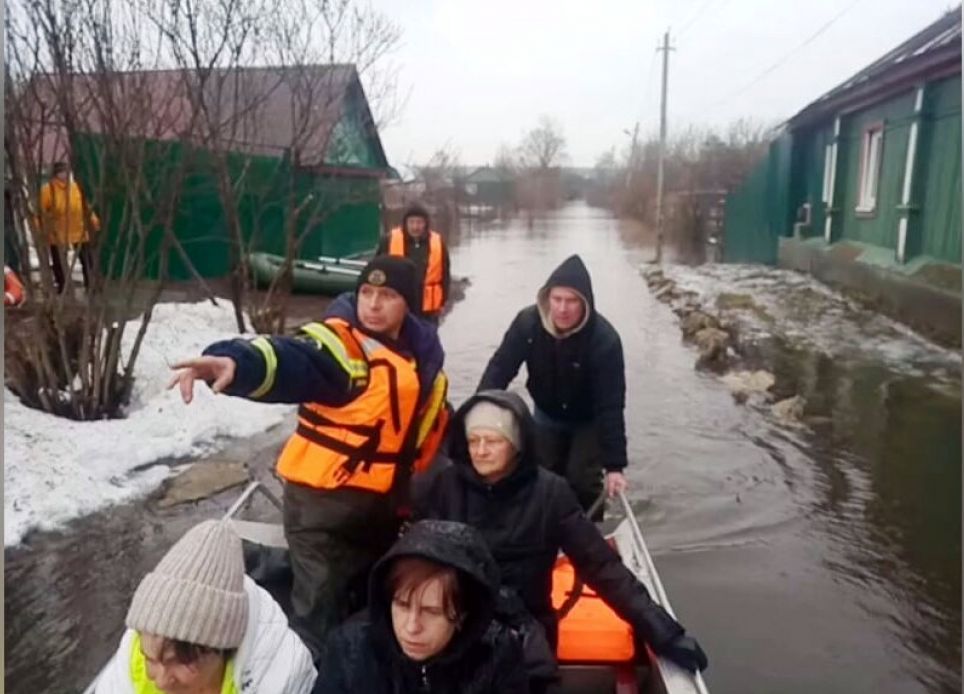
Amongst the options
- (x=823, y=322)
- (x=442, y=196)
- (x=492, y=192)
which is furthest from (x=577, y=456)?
(x=492, y=192)

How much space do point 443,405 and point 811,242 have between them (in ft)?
53.4

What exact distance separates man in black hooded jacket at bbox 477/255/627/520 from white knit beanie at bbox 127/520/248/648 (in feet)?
6.15

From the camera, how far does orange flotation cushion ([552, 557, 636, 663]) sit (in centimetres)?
286

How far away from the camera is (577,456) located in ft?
13.4

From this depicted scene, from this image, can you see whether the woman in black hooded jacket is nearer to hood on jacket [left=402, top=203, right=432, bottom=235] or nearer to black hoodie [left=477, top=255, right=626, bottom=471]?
black hoodie [left=477, top=255, right=626, bottom=471]

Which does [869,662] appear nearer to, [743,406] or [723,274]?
[743,406]

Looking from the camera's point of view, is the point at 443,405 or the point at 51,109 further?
the point at 51,109

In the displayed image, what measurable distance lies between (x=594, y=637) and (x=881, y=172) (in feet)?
43.1

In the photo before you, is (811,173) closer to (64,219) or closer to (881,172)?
(881,172)

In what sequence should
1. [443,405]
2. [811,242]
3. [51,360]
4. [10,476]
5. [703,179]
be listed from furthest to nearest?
[703,179] < [811,242] < [51,360] < [10,476] < [443,405]

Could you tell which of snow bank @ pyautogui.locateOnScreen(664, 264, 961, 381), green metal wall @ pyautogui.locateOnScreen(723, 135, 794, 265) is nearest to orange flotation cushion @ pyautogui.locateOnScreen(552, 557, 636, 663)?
snow bank @ pyautogui.locateOnScreen(664, 264, 961, 381)

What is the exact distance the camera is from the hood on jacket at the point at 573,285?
3.77 m

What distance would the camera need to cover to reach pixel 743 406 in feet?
25.7

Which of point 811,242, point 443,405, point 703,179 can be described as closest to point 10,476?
point 443,405
